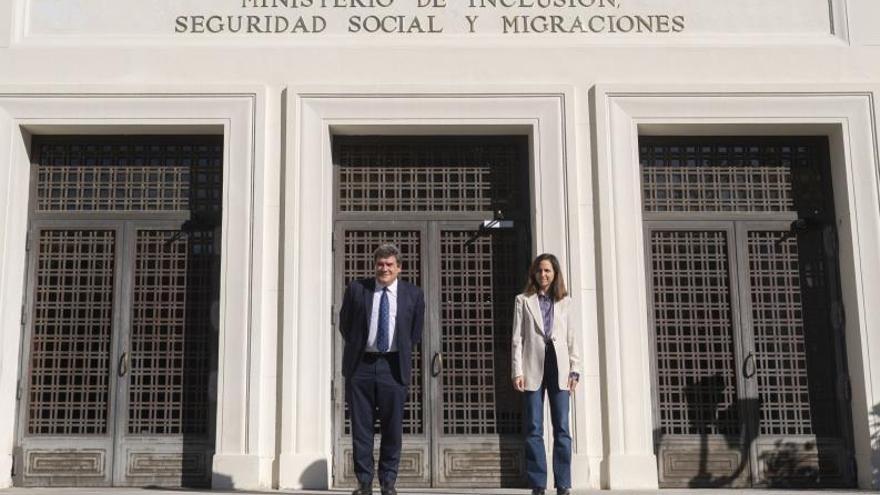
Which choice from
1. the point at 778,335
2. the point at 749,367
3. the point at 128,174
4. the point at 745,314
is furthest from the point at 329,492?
the point at 778,335

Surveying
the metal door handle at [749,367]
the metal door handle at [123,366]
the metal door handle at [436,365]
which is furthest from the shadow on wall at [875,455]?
the metal door handle at [123,366]

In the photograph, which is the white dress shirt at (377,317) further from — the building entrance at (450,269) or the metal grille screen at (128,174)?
the metal grille screen at (128,174)

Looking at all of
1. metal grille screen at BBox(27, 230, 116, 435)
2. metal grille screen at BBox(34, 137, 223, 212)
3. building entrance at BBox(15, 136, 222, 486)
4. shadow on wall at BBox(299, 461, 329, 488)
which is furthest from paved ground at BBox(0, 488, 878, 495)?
metal grille screen at BBox(34, 137, 223, 212)

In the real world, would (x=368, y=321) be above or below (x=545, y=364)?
above

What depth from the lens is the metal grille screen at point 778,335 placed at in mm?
10211

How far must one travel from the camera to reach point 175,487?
978cm

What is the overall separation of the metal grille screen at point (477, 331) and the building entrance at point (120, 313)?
7.67 feet

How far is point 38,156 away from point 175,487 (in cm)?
371

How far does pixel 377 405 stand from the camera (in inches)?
316

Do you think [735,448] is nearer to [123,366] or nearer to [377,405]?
[377,405]

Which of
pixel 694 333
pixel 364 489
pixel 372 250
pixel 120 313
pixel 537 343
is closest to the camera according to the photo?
pixel 364 489

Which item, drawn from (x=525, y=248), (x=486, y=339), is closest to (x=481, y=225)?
(x=525, y=248)

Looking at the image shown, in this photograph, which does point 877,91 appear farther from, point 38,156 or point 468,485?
point 38,156

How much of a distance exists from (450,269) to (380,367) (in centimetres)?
258
